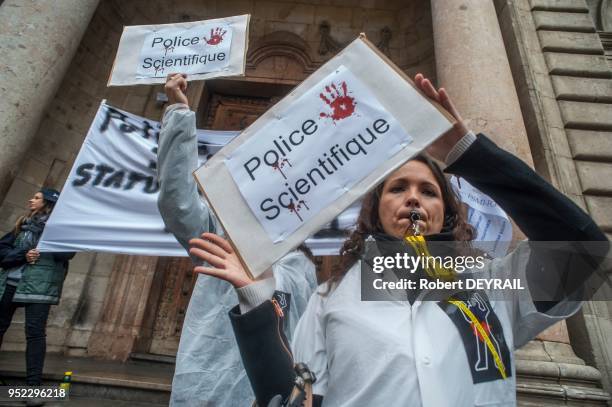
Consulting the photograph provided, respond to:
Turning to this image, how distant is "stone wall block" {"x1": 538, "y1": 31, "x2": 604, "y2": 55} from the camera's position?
5457 millimetres

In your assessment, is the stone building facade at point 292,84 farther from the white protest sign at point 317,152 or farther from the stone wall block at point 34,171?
the white protest sign at point 317,152

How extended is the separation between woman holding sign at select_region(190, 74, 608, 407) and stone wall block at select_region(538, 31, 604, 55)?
5.53 meters

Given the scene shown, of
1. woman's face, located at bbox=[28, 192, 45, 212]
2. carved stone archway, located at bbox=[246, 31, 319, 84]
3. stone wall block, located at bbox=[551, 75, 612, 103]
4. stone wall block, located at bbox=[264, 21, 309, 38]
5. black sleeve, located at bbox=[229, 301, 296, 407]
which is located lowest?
black sleeve, located at bbox=[229, 301, 296, 407]

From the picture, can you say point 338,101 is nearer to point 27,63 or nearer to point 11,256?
point 11,256

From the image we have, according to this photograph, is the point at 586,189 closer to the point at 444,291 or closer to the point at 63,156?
the point at 444,291

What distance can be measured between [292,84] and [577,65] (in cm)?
484

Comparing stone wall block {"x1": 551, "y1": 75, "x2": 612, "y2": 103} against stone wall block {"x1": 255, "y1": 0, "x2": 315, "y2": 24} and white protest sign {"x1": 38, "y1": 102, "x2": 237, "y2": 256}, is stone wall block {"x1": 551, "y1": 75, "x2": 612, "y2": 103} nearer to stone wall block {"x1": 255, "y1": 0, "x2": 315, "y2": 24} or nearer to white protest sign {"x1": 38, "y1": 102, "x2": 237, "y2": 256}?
stone wall block {"x1": 255, "y1": 0, "x2": 315, "y2": 24}

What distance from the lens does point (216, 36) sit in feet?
10.5

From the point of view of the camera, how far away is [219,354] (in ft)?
6.55

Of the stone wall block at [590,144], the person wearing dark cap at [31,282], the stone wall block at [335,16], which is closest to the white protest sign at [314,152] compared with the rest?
the person wearing dark cap at [31,282]

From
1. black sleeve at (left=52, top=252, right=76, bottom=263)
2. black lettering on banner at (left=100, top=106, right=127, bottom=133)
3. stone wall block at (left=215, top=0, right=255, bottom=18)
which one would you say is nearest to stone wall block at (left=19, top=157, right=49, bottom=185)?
black lettering on banner at (left=100, top=106, right=127, bottom=133)

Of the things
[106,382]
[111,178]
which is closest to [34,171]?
[111,178]

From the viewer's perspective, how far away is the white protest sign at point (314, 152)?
133 cm

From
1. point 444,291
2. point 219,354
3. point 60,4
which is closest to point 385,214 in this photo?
point 444,291
